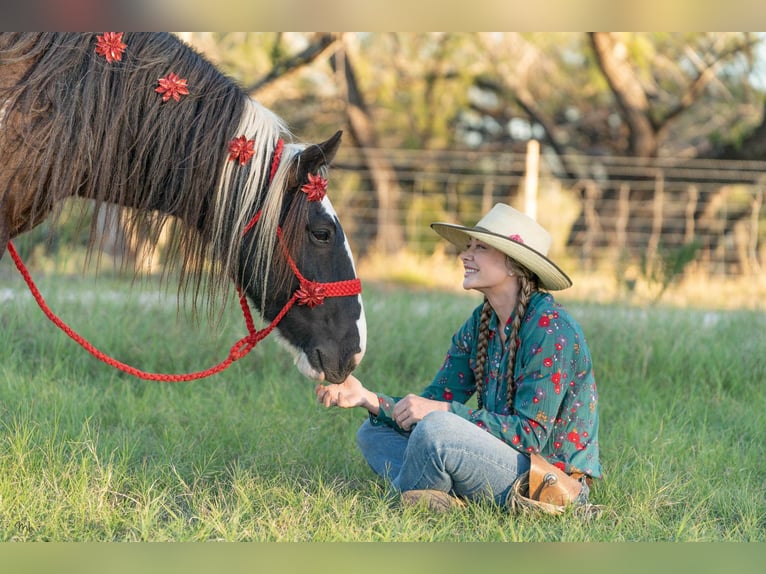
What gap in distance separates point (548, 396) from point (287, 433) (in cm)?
148

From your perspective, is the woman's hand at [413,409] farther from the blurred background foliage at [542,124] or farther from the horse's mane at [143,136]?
the blurred background foliage at [542,124]

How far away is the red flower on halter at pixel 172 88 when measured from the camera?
3.02m

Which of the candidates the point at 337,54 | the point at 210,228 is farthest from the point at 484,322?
the point at 337,54

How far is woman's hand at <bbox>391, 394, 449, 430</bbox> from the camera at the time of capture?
3117mm

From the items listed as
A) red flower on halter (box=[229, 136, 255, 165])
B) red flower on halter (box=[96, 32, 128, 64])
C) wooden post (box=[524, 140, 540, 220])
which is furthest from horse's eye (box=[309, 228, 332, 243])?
wooden post (box=[524, 140, 540, 220])

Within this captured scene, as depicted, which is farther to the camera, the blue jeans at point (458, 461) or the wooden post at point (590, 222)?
the wooden post at point (590, 222)

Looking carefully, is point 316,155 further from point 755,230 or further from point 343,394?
point 755,230

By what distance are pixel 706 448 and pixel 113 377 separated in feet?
9.91

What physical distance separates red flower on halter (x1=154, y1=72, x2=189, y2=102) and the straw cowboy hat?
43.0 inches

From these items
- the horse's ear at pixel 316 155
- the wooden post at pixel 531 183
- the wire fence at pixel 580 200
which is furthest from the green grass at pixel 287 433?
the wire fence at pixel 580 200

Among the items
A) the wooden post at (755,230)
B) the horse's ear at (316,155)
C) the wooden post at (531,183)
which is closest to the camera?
the horse's ear at (316,155)

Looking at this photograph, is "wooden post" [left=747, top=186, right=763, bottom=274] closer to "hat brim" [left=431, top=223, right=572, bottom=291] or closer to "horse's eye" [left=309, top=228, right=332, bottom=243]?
"hat brim" [left=431, top=223, right=572, bottom=291]
